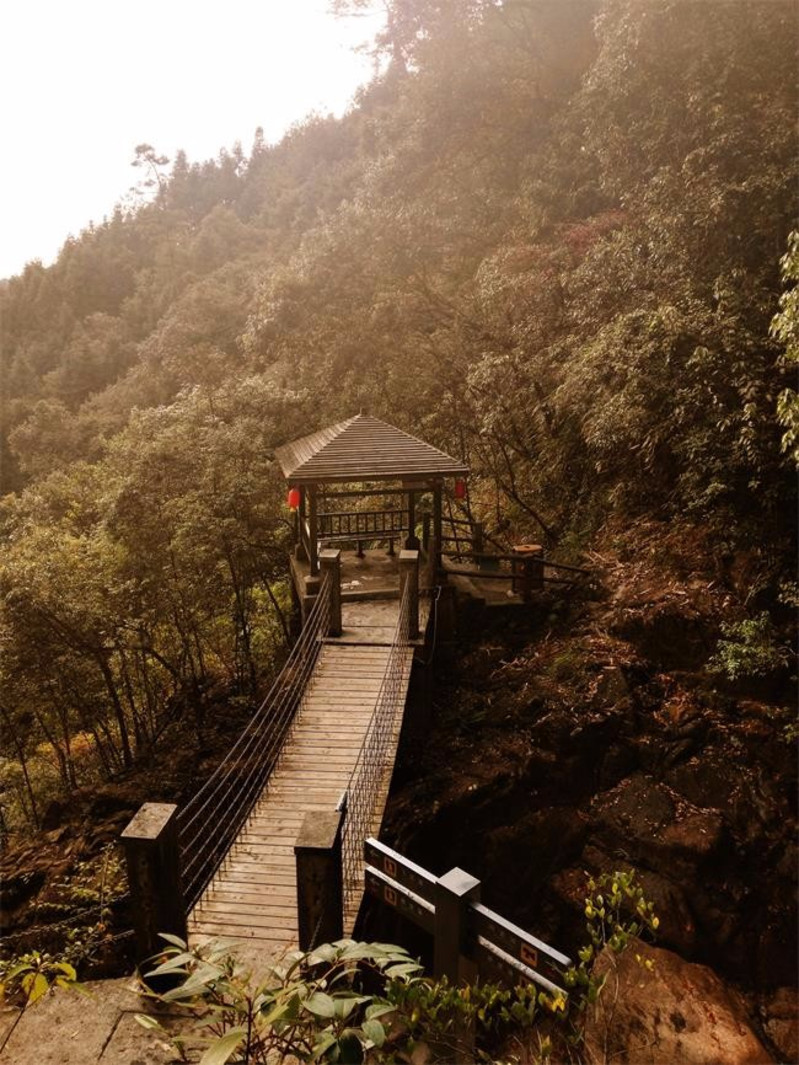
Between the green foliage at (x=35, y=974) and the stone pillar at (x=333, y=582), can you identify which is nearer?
the green foliage at (x=35, y=974)

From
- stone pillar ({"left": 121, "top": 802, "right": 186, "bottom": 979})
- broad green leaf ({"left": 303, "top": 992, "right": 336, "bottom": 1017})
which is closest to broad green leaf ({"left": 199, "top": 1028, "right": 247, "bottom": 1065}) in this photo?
broad green leaf ({"left": 303, "top": 992, "right": 336, "bottom": 1017})

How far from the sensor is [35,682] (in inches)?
356

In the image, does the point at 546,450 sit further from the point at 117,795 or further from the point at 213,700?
the point at 117,795

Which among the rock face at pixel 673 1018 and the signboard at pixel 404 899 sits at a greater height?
the signboard at pixel 404 899

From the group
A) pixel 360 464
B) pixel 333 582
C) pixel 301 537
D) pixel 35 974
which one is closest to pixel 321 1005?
pixel 35 974

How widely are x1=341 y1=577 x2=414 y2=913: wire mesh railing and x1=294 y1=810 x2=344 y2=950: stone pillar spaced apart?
37cm

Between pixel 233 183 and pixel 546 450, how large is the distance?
41648 millimetres

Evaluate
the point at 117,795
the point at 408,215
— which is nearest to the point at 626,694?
the point at 117,795

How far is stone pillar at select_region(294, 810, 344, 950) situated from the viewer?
12.7 ft

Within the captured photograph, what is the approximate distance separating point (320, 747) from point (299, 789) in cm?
53

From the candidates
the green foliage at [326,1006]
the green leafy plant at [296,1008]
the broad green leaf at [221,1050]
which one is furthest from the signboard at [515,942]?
the broad green leaf at [221,1050]

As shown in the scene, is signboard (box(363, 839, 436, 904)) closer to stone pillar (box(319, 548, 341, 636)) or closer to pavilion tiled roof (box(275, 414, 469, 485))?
stone pillar (box(319, 548, 341, 636))

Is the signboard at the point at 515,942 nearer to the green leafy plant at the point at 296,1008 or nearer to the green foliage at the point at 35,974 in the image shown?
the green leafy plant at the point at 296,1008

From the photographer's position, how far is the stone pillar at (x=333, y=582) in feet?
25.4
